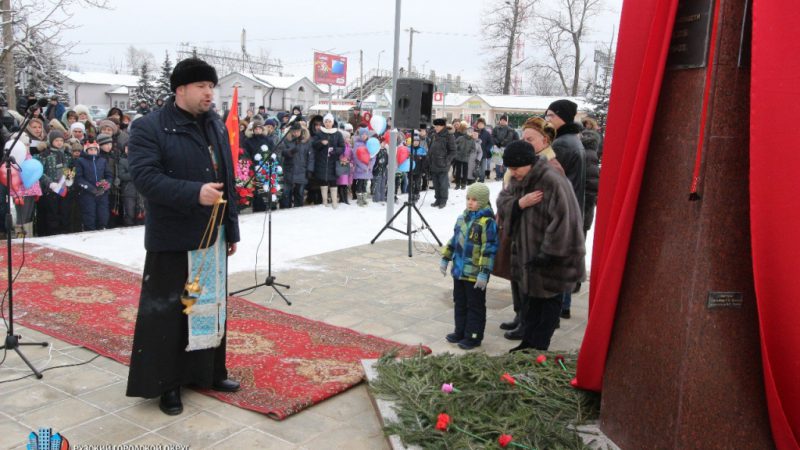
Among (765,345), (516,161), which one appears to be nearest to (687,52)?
(765,345)

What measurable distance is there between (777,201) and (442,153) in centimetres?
1068

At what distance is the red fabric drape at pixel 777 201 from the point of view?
99.3 inches

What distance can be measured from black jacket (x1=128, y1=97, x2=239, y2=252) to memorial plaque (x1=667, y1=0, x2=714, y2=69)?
7.84 ft

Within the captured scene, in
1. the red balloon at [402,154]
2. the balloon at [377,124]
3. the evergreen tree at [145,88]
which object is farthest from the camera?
the evergreen tree at [145,88]

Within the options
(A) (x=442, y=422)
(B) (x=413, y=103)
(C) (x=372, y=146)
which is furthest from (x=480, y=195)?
(C) (x=372, y=146)

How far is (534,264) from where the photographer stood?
456 cm

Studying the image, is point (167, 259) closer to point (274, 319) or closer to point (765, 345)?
point (274, 319)

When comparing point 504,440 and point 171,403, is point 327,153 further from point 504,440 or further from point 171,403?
point 504,440

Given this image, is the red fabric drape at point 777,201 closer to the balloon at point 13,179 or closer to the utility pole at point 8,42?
the balloon at point 13,179

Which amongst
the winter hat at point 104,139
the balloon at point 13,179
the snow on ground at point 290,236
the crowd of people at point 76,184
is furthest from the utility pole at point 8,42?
the balloon at point 13,179

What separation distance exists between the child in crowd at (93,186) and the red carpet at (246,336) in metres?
2.29

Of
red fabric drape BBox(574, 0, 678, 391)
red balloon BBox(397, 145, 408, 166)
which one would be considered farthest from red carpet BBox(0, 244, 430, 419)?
red balloon BBox(397, 145, 408, 166)

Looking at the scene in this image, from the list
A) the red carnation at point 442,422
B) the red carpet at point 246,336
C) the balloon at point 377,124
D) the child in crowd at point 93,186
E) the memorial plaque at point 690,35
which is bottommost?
the red carpet at point 246,336

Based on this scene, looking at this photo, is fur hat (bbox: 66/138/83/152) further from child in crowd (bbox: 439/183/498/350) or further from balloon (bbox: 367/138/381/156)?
child in crowd (bbox: 439/183/498/350)
